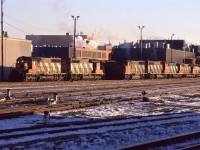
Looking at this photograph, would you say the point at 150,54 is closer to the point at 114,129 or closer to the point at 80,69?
the point at 80,69

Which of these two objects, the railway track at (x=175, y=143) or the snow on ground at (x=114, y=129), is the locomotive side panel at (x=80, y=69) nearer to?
the snow on ground at (x=114, y=129)

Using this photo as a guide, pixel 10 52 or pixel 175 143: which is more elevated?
pixel 10 52

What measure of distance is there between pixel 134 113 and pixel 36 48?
80.0 metres

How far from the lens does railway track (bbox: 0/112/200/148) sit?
1159cm

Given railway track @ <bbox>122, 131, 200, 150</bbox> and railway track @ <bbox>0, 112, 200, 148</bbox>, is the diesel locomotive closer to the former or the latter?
railway track @ <bbox>0, 112, 200, 148</bbox>

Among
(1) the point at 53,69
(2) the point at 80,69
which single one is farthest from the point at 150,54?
(1) the point at 53,69

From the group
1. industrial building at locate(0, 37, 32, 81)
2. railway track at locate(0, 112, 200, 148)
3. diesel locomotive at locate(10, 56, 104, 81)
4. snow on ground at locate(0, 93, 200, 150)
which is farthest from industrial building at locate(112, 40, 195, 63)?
railway track at locate(0, 112, 200, 148)

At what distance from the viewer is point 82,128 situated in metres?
13.8

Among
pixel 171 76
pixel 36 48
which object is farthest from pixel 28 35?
pixel 171 76

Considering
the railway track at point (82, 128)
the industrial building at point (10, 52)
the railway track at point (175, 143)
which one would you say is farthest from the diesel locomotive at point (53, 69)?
the railway track at point (175, 143)

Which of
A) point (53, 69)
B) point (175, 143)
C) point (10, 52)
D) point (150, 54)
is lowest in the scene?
point (175, 143)

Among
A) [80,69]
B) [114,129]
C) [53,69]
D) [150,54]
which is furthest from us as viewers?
[150,54]

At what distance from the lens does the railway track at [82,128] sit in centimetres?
1159

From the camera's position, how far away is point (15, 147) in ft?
34.5
